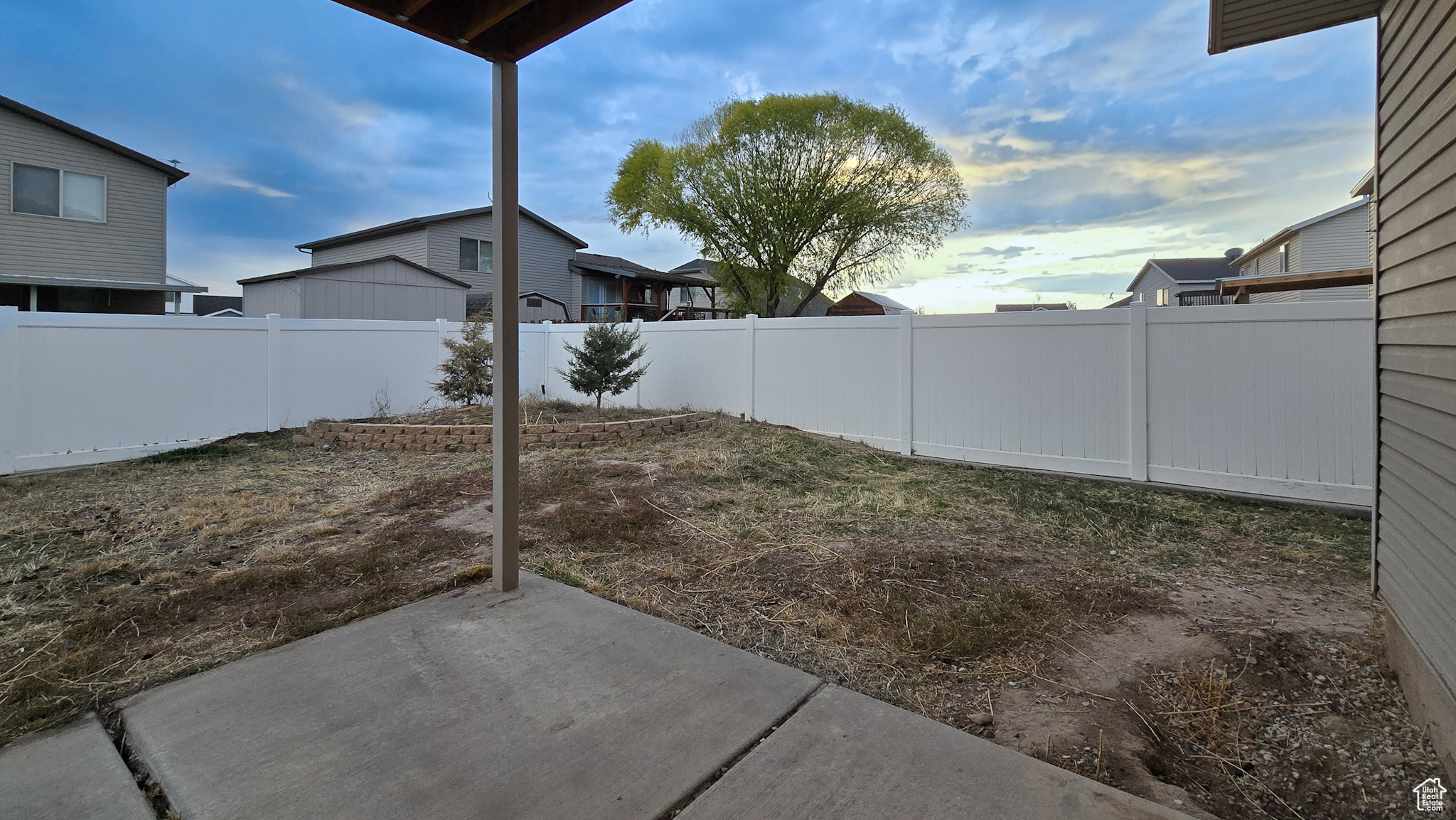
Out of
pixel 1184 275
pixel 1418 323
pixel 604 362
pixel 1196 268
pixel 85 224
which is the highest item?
pixel 1196 268

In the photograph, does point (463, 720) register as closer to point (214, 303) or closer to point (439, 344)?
point (439, 344)

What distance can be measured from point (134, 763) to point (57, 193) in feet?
57.0

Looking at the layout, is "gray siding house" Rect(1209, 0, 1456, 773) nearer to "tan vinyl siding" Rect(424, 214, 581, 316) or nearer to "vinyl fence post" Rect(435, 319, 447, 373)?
"vinyl fence post" Rect(435, 319, 447, 373)

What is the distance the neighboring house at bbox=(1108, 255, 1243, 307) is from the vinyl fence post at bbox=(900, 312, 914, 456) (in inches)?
1111

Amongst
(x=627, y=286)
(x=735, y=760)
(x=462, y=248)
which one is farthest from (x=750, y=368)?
(x=462, y=248)

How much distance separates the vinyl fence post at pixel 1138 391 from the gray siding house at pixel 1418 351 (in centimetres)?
288

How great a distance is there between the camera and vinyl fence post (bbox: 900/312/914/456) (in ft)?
25.5

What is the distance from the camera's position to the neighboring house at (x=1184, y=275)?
33.0 m

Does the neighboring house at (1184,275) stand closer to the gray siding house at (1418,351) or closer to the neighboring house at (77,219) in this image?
the gray siding house at (1418,351)

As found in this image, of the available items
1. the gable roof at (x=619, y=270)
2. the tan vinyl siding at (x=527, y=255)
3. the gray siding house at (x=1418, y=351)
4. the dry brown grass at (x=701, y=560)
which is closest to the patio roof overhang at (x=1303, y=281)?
the dry brown grass at (x=701, y=560)

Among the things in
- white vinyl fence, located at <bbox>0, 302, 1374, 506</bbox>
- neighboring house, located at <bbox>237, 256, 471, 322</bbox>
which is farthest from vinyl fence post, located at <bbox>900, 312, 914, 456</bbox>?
neighboring house, located at <bbox>237, 256, 471, 322</bbox>

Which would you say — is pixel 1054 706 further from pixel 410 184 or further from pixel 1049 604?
pixel 410 184

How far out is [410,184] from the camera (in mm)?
20812

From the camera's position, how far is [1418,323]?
263cm
